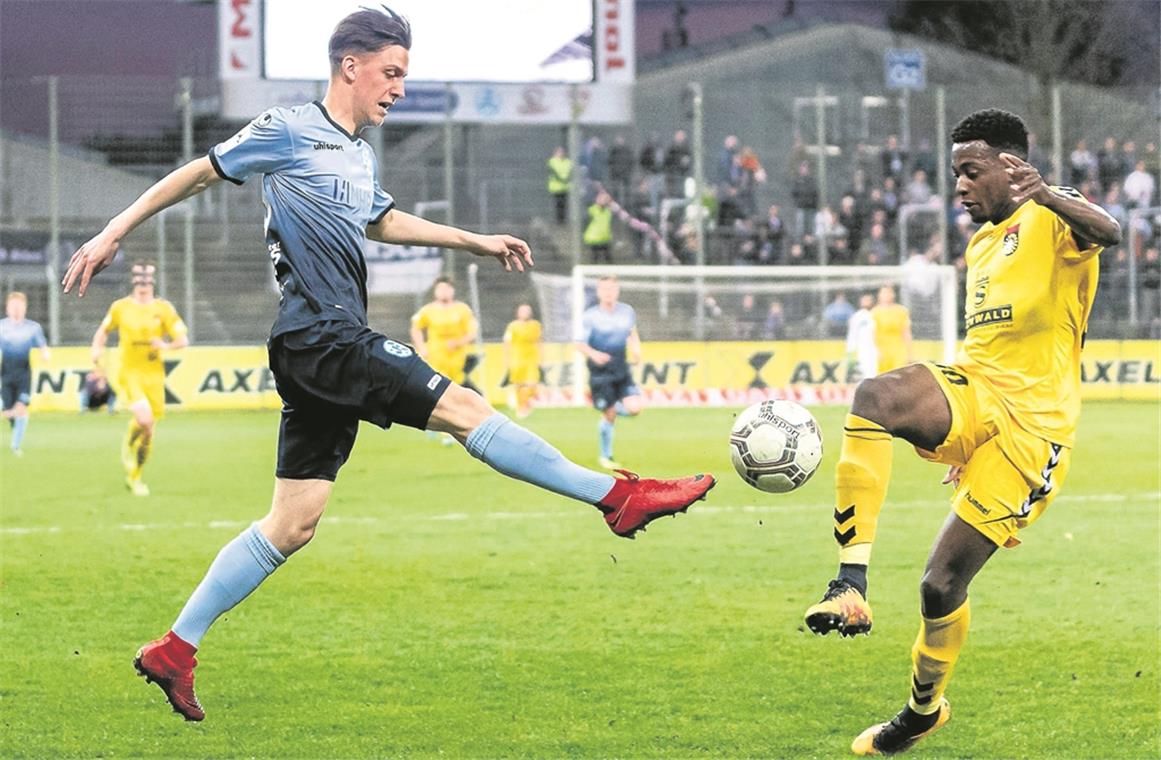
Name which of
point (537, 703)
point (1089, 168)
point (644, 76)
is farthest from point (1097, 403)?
point (537, 703)

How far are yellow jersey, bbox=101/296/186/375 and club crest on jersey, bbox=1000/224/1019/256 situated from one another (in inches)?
433

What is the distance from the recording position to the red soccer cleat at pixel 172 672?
554 cm

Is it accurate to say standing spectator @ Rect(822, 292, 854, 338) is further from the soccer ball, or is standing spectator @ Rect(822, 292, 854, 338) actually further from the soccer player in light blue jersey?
the soccer ball

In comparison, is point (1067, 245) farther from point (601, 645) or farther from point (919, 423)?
point (601, 645)

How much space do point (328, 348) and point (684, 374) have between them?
2301 centimetres

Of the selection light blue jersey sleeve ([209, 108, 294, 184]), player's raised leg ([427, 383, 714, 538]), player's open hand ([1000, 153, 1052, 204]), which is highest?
light blue jersey sleeve ([209, 108, 294, 184])

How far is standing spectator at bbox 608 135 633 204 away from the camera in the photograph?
31.5 meters

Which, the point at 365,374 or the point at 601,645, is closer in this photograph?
the point at 365,374

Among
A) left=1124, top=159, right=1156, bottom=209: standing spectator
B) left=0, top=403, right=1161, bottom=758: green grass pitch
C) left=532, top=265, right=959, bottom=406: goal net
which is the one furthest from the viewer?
left=1124, top=159, right=1156, bottom=209: standing spectator

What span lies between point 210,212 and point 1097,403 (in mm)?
16766

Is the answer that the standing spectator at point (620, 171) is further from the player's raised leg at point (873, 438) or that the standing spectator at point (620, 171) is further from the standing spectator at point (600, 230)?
the player's raised leg at point (873, 438)

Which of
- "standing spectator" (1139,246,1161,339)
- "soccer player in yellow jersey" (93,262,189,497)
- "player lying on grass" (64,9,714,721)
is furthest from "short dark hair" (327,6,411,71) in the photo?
"standing spectator" (1139,246,1161,339)

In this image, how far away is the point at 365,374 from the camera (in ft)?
17.5

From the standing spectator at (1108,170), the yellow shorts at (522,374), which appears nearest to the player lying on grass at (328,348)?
the yellow shorts at (522,374)
